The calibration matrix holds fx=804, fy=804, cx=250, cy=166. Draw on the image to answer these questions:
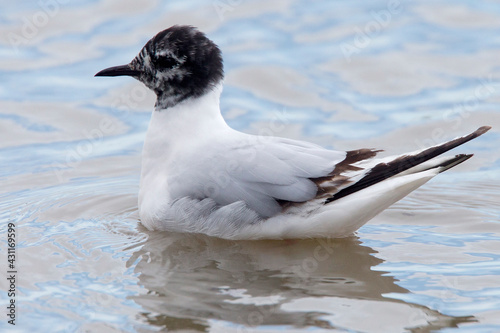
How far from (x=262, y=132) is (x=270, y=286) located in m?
4.31

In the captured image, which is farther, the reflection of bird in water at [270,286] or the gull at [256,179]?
the gull at [256,179]

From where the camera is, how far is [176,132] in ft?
22.6

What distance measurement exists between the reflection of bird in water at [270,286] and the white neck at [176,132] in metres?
0.55

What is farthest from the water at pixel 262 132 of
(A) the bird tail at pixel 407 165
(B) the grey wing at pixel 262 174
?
(A) the bird tail at pixel 407 165

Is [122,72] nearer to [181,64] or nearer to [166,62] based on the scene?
[166,62]

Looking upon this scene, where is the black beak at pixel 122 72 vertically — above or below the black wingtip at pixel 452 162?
above

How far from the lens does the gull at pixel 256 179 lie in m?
6.04

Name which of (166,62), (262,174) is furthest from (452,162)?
(166,62)

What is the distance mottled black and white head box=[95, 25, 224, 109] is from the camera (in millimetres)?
6914

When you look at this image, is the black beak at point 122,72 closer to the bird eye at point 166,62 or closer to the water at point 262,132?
the bird eye at point 166,62

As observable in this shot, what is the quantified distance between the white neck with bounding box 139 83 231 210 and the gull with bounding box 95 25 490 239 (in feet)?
0.04

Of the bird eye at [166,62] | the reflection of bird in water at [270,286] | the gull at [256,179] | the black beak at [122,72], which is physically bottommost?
the reflection of bird in water at [270,286]

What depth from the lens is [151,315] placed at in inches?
207

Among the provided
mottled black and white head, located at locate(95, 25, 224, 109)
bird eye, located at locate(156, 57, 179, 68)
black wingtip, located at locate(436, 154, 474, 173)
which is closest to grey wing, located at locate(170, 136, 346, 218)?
black wingtip, located at locate(436, 154, 474, 173)
